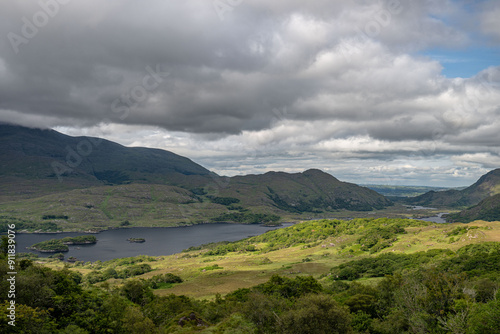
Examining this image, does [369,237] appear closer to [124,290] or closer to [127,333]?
[124,290]

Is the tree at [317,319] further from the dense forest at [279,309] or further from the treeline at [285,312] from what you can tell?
the dense forest at [279,309]

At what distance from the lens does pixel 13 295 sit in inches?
1485

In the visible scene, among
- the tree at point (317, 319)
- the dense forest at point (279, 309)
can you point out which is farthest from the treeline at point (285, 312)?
the dense forest at point (279, 309)

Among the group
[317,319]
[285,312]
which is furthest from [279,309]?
[317,319]

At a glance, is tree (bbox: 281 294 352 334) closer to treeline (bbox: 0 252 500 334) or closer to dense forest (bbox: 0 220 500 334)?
treeline (bbox: 0 252 500 334)

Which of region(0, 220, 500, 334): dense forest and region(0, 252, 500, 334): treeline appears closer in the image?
region(0, 252, 500, 334): treeline

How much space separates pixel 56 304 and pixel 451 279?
208 ft

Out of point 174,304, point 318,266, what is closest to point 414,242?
point 318,266

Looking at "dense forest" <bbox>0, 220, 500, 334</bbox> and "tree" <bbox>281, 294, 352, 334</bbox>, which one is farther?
"dense forest" <bbox>0, 220, 500, 334</bbox>

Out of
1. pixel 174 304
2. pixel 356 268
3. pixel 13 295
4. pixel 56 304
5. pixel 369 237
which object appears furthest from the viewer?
pixel 369 237

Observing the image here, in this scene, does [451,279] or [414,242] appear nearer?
[451,279]

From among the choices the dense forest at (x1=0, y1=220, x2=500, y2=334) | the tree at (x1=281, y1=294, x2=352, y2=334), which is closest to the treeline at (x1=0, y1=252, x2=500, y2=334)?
the tree at (x1=281, y1=294, x2=352, y2=334)

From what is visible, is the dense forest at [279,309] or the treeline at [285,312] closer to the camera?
the treeline at [285,312]

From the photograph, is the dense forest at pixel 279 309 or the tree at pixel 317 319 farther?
the dense forest at pixel 279 309
